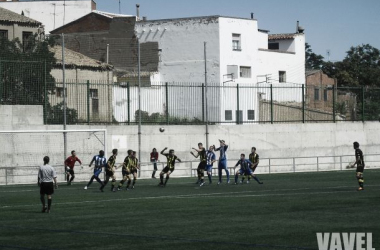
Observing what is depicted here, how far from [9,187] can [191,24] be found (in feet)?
105

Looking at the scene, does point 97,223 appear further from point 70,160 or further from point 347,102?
point 347,102

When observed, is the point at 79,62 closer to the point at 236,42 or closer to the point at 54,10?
the point at 236,42

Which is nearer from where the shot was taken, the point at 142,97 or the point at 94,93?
the point at 94,93

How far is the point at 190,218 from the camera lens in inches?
862

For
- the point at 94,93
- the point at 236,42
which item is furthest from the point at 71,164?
the point at 236,42

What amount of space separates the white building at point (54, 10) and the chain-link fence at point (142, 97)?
13324mm

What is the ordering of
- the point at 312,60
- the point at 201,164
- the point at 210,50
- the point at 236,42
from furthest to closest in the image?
the point at 312,60
the point at 236,42
the point at 210,50
the point at 201,164

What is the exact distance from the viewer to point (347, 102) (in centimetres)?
5691

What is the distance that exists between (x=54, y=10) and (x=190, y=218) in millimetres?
60335

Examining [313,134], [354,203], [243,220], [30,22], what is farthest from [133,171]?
[30,22]

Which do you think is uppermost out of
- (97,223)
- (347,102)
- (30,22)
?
(30,22)

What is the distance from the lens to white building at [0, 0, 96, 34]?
257 ft

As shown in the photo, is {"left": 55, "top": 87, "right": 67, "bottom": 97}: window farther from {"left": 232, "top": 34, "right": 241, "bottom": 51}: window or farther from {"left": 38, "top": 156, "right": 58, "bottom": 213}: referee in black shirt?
Answer: {"left": 232, "top": 34, "right": 241, "bottom": 51}: window

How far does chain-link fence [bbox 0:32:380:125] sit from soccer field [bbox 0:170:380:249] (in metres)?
11.0
